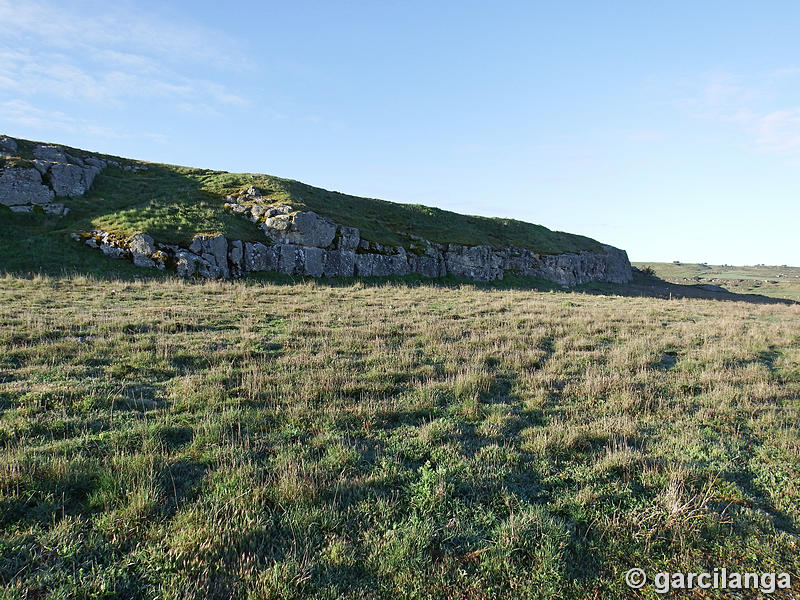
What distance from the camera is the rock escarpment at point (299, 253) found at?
2575 cm

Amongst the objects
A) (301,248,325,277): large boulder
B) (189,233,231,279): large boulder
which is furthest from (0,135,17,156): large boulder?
(301,248,325,277): large boulder

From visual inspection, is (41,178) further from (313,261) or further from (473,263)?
(473,263)

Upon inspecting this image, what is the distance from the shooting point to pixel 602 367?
32.9 feet

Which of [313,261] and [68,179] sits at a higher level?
[68,179]

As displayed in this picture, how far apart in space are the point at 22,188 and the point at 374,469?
126 feet

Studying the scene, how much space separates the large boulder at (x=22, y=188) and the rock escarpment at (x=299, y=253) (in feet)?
25.3

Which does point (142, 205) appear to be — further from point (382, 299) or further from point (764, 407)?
point (764, 407)

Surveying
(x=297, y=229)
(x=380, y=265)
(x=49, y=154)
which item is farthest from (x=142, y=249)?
(x=49, y=154)

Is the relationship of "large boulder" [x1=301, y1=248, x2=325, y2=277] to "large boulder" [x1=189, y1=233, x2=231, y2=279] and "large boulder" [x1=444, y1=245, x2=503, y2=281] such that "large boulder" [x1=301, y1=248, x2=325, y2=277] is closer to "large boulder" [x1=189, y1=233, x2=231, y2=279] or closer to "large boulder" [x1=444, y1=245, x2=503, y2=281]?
"large boulder" [x1=189, y1=233, x2=231, y2=279]

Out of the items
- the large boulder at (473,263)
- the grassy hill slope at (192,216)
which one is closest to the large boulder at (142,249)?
the grassy hill slope at (192,216)

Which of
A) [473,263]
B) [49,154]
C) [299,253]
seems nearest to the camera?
[299,253]

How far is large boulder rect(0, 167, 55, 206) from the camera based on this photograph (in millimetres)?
28562

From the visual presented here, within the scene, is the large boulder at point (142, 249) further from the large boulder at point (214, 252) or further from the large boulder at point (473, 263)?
the large boulder at point (473, 263)

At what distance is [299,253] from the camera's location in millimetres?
30547
